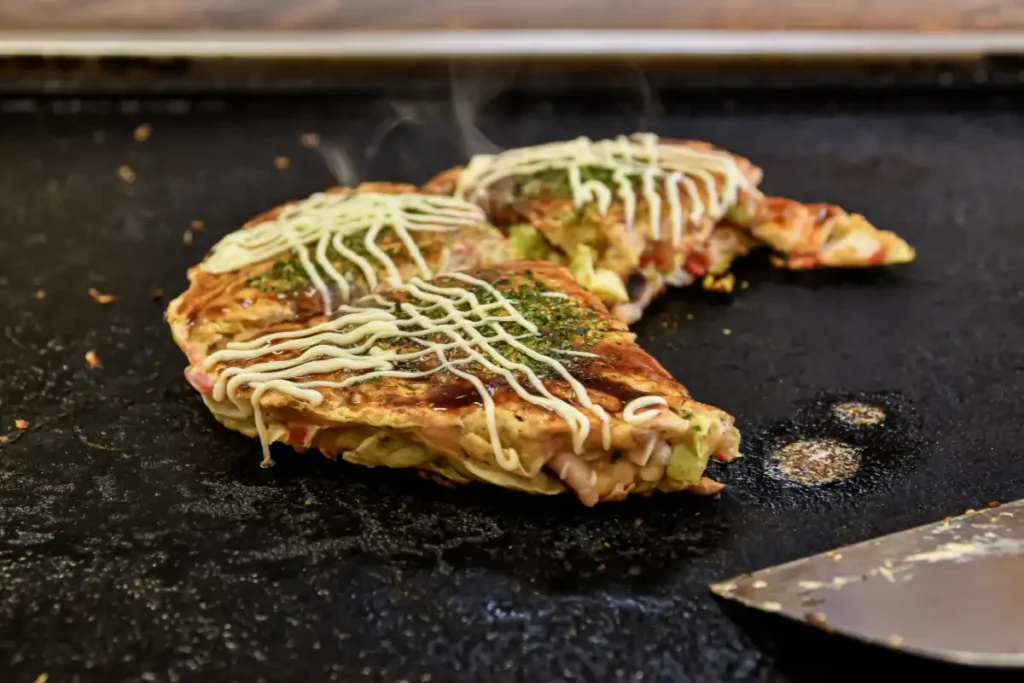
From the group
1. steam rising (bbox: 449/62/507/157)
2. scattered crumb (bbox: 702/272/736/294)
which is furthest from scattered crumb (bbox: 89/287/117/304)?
scattered crumb (bbox: 702/272/736/294)

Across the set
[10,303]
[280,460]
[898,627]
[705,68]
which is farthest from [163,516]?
[705,68]

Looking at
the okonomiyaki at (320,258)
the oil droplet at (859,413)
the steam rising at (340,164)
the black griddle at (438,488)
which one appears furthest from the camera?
the steam rising at (340,164)

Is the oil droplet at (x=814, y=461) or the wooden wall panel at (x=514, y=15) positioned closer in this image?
the oil droplet at (x=814, y=461)

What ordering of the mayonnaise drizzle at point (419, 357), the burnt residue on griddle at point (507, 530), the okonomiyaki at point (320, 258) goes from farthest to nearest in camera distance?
the okonomiyaki at point (320, 258) → the mayonnaise drizzle at point (419, 357) → the burnt residue on griddle at point (507, 530)

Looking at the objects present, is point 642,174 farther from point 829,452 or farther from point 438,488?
point 438,488

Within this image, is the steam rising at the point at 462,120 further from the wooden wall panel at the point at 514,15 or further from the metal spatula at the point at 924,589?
the metal spatula at the point at 924,589

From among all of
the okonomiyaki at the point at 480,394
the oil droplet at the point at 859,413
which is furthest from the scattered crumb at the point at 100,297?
the oil droplet at the point at 859,413

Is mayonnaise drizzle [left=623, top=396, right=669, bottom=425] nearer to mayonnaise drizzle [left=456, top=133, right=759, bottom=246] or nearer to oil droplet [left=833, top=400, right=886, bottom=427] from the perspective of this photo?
oil droplet [left=833, top=400, right=886, bottom=427]

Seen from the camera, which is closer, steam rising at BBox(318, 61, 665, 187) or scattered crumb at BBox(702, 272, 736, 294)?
scattered crumb at BBox(702, 272, 736, 294)

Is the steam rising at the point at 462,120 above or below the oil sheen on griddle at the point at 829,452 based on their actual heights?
above
